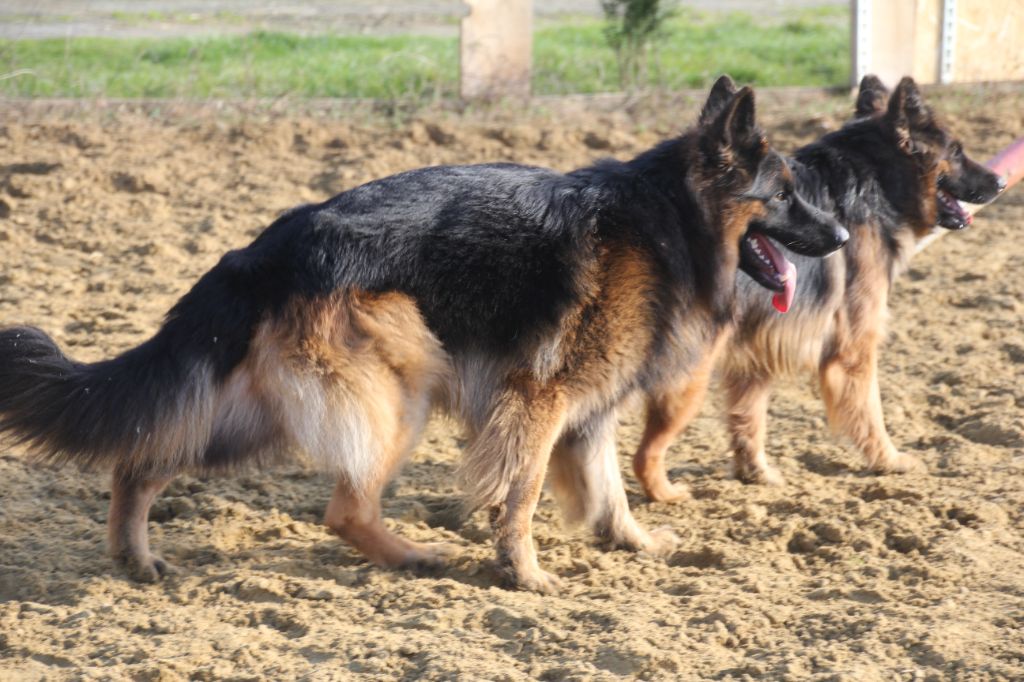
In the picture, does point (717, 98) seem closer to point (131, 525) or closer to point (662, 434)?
point (662, 434)

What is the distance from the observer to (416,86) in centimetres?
1048

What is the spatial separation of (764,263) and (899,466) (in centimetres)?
132

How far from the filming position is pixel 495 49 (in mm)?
10258

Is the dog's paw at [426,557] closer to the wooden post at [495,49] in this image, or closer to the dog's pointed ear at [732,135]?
the dog's pointed ear at [732,135]

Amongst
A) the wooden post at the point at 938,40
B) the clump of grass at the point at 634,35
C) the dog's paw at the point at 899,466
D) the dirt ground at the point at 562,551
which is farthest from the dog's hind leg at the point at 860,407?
the wooden post at the point at 938,40

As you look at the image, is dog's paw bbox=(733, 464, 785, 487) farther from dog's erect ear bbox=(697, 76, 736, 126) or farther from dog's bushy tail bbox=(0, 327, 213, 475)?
dog's bushy tail bbox=(0, 327, 213, 475)

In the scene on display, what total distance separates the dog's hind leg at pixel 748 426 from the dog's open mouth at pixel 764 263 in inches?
35.3

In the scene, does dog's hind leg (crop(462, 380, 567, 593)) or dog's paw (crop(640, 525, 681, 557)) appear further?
dog's paw (crop(640, 525, 681, 557))

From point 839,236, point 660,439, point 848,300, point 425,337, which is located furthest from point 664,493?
point 425,337

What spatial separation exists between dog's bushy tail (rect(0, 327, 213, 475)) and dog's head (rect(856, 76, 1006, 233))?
3.16m

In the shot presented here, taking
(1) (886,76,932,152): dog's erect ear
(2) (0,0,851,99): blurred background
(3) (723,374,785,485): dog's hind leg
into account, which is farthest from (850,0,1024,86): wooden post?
(3) (723,374,785,485): dog's hind leg

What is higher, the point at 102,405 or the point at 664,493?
the point at 102,405

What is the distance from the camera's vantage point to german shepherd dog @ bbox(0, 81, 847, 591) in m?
4.07

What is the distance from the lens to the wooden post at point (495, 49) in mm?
10203
